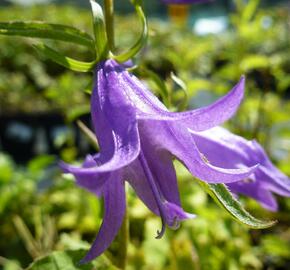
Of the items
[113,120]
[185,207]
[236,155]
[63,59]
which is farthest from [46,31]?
[185,207]

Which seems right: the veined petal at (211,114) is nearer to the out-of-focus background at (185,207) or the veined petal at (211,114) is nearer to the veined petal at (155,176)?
the veined petal at (155,176)

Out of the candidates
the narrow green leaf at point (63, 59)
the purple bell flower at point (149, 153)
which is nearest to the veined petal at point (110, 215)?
the purple bell flower at point (149, 153)

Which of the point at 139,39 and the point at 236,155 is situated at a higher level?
the point at 139,39

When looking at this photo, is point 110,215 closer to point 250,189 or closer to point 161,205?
point 161,205

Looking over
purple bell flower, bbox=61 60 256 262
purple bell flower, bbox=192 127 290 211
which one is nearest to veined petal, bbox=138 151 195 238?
purple bell flower, bbox=61 60 256 262

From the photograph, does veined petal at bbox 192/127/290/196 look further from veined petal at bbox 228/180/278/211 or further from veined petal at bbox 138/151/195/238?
veined petal at bbox 138/151/195/238

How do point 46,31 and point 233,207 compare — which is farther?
point 46,31
